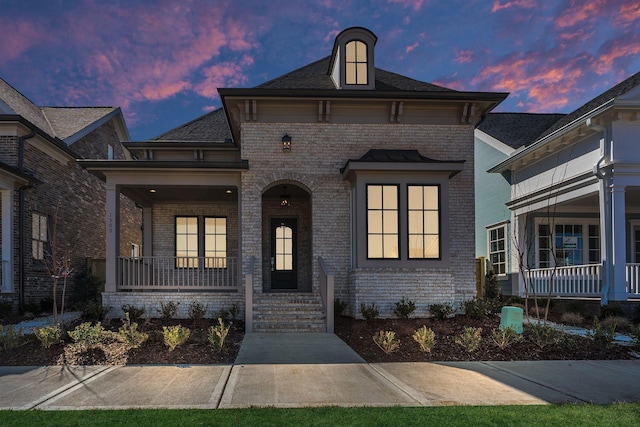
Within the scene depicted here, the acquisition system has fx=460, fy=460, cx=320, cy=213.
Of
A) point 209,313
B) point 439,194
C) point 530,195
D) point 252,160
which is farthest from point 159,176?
point 530,195

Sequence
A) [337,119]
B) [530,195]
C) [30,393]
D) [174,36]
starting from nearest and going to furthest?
[30,393]
[337,119]
[530,195]
[174,36]

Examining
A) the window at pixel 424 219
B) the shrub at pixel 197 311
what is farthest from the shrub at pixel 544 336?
the shrub at pixel 197 311

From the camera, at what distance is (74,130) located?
17438mm

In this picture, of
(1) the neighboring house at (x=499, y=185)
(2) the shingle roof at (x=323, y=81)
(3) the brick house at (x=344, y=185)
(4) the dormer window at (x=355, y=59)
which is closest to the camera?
(3) the brick house at (x=344, y=185)

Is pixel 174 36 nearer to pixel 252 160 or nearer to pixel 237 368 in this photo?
pixel 252 160

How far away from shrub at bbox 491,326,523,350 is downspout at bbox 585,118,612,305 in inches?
185

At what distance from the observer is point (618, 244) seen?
11.4 meters

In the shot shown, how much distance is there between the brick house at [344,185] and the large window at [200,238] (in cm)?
175

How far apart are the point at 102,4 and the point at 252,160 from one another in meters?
8.53

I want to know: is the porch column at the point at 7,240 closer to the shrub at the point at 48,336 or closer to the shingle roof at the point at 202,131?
the shingle roof at the point at 202,131

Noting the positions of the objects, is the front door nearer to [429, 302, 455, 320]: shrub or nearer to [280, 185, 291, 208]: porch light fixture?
[280, 185, 291, 208]: porch light fixture

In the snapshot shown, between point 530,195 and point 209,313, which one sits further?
point 530,195

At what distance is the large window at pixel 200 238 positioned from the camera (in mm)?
14961

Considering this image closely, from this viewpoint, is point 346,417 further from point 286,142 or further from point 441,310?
point 286,142
